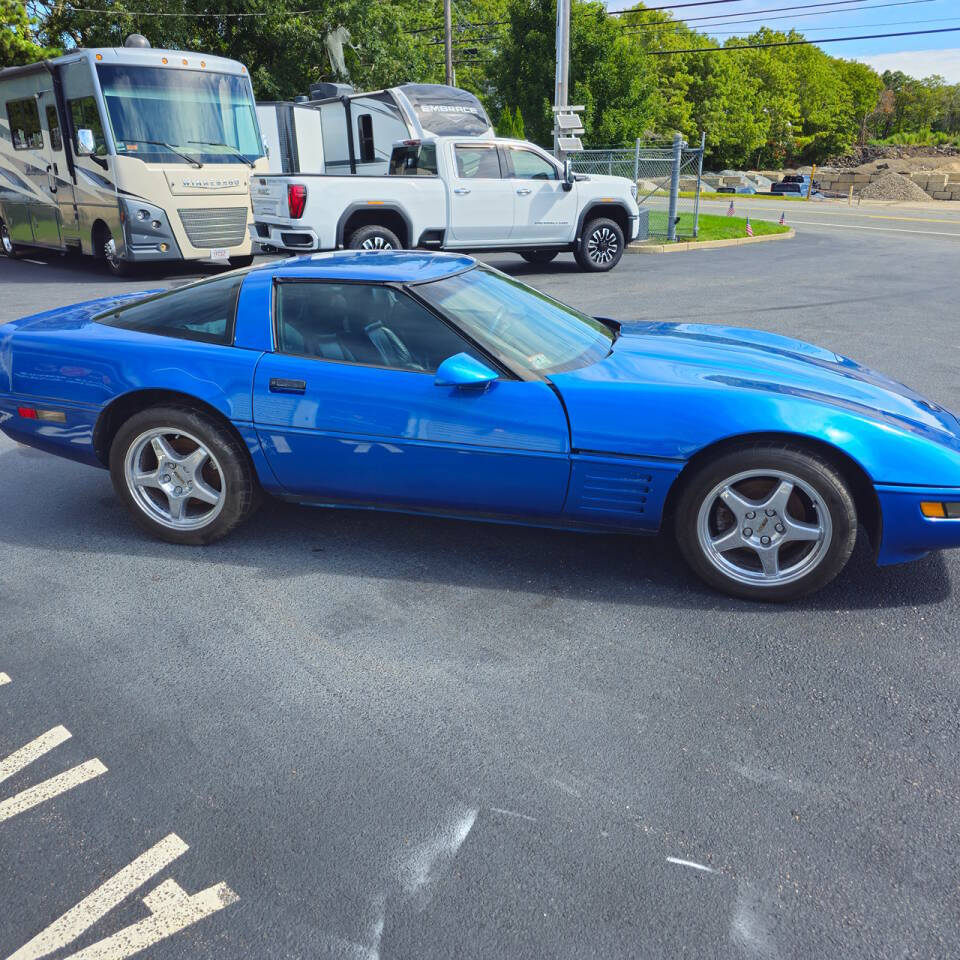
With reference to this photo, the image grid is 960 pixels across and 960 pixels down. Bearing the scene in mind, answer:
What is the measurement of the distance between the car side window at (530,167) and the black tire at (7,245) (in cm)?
922

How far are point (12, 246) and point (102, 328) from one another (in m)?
14.4

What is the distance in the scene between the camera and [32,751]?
2.74m

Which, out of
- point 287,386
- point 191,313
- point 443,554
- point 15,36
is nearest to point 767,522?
point 443,554

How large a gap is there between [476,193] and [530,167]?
1.05m

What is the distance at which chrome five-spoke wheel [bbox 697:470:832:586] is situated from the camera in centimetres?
344

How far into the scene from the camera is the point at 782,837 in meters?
2.38

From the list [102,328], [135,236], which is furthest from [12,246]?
[102,328]

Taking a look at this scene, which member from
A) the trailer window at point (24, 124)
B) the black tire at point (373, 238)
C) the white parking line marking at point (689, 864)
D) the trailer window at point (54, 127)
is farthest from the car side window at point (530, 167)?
the white parking line marking at point (689, 864)

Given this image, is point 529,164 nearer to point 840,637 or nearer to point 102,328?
point 102,328

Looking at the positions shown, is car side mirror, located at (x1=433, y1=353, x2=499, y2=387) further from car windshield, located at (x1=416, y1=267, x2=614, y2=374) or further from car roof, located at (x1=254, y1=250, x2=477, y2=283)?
car roof, located at (x1=254, y1=250, x2=477, y2=283)

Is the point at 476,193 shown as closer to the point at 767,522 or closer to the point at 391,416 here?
the point at 391,416

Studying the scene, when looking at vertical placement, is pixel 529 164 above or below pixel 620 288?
above

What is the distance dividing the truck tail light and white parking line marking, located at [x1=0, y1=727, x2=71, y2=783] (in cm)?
1012

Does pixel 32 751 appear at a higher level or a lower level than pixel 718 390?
lower
